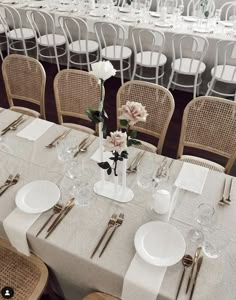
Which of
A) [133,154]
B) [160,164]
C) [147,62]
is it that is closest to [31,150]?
[133,154]

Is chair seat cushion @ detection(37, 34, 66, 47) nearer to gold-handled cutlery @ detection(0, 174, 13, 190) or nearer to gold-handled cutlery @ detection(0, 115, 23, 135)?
gold-handled cutlery @ detection(0, 115, 23, 135)

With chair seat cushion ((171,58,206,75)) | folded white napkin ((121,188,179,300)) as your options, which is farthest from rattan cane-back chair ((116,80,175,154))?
chair seat cushion ((171,58,206,75))

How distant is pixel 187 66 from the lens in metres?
3.07

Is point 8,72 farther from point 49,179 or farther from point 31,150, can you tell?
point 49,179

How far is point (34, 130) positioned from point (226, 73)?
83.5 inches

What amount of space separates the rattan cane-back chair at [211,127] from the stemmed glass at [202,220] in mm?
599

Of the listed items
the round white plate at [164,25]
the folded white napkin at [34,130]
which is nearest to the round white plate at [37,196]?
the folded white napkin at [34,130]

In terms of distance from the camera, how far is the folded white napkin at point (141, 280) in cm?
101

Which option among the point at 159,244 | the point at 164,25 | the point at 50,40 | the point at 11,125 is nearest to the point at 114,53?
the point at 164,25

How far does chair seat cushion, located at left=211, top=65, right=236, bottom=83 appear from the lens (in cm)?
287

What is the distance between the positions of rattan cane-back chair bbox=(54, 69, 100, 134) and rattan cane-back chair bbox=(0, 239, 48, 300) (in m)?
1.00

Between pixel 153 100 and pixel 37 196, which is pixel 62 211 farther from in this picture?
pixel 153 100

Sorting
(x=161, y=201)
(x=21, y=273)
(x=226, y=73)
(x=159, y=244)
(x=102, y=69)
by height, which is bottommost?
(x=21, y=273)

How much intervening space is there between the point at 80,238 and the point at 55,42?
299 centimetres
